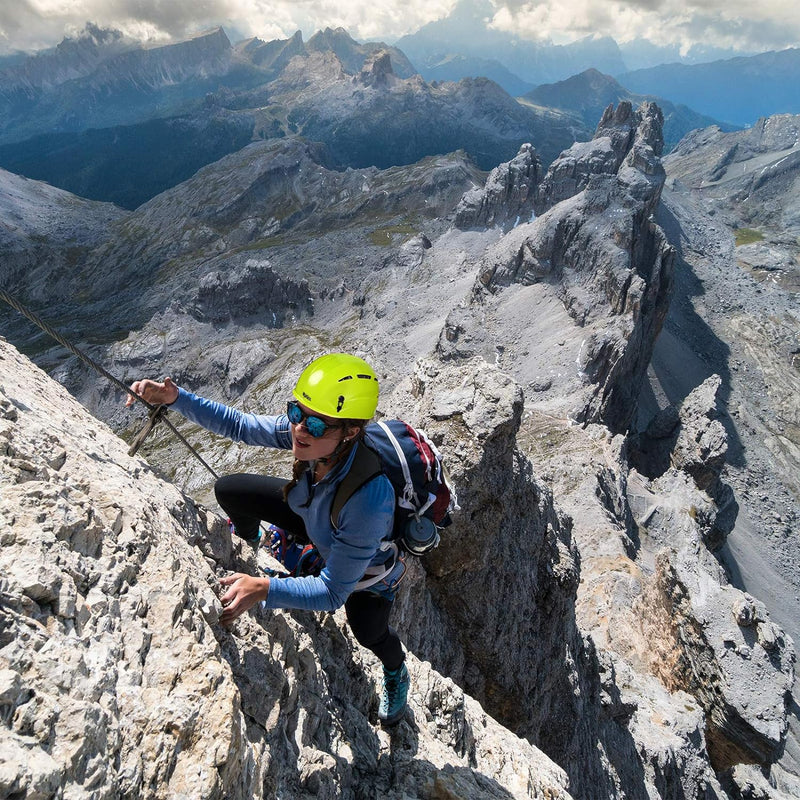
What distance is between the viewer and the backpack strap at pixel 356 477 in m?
5.73

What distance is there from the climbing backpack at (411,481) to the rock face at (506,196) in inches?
5784

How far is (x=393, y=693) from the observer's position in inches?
Answer: 324

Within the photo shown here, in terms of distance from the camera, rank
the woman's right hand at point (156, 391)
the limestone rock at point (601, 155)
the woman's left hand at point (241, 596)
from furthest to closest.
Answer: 1. the limestone rock at point (601, 155)
2. the woman's right hand at point (156, 391)
3. the woman's left hand at point (241, 596)

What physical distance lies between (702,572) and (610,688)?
10.1 m

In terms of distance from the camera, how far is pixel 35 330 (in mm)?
165250

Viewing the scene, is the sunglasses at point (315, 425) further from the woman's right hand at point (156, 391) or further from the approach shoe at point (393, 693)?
the approach shoe at point (393, 693)

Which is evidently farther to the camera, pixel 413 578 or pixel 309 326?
pixel 309 326

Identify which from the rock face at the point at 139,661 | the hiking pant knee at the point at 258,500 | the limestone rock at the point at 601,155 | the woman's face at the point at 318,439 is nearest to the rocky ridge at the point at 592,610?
the rock face at the point at 139,661

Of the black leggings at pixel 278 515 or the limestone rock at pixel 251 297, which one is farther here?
the limestone rock at pixel 251 297

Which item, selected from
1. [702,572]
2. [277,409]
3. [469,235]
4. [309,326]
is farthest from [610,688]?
[469,235]

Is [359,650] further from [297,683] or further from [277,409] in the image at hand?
[277,409]

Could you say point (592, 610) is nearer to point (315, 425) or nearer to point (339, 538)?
point (339, 538)

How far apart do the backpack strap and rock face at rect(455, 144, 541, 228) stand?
485 feet

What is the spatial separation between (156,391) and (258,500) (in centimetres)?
216
